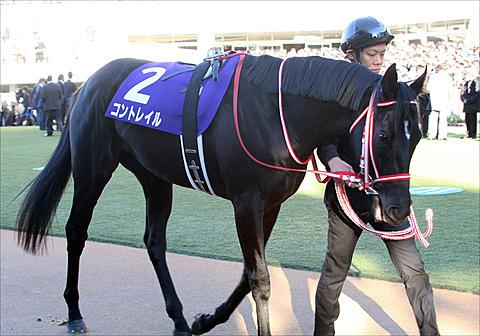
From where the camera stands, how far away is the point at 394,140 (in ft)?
8.86

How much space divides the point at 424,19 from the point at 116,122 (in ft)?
126

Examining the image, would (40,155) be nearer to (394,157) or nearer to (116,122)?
(116,122)

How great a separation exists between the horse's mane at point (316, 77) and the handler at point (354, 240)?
0.72 feet

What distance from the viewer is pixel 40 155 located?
45.7 ft

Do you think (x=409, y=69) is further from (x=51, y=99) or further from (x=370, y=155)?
(x=370, y=155)

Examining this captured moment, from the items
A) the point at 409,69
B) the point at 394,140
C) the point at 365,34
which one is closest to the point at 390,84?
the point at 394,140

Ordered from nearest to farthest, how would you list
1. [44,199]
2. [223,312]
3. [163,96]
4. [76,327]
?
1. [163,96]
2. [223,312]
3. [76,327]
4. [44,199]

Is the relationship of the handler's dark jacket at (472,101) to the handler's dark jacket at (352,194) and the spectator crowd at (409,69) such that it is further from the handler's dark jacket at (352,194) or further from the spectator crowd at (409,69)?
the handler's dark jacket at (352,194)

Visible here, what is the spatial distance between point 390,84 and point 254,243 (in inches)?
39.0

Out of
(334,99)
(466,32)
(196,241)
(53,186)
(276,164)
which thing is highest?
(334,99)

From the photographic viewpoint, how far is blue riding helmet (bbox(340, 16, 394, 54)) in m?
3.16

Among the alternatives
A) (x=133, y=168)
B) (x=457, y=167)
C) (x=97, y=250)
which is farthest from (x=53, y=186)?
(x=457, y=167)

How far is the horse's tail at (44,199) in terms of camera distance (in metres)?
4.26

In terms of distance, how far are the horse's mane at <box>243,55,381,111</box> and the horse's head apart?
16 centimetres
